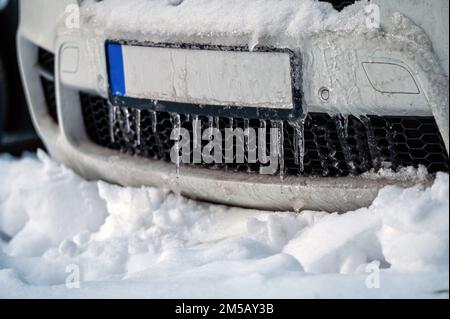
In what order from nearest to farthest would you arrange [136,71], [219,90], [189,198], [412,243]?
[412,243] < [219,90] < [136,71] < [189,198]

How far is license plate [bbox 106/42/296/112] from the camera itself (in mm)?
2010

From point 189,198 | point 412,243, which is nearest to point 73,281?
point 189,198

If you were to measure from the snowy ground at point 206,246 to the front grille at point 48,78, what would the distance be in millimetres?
298

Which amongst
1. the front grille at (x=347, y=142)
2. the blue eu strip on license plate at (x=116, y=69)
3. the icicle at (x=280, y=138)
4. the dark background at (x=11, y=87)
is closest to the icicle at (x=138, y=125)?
the front grille at (x=347, y=142)

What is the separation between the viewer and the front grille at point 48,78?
2840mm

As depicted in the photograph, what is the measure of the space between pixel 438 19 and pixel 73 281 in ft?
3.77

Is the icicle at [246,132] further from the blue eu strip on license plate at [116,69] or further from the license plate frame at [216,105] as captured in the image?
the blue eu strip on license plate at [116,69]

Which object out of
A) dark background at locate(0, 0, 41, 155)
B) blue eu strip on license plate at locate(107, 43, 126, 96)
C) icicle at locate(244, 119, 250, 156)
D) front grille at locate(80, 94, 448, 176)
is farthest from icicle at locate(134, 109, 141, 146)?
dark background at locate(0, 0, 41, 155)

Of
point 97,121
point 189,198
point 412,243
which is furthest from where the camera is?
point 97,121

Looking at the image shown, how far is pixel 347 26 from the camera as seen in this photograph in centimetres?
191

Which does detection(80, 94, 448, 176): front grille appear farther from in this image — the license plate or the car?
the license plate

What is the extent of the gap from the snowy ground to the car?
95 millimetres

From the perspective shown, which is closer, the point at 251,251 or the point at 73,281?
the point at 251,251
